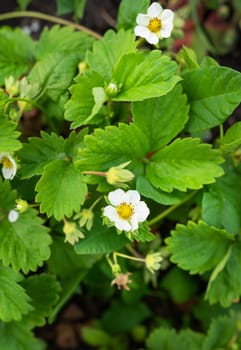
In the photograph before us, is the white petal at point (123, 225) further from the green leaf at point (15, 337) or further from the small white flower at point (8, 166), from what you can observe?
the green leaf at point (15, 337)

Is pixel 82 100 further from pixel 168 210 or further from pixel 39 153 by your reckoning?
pixel 168 210

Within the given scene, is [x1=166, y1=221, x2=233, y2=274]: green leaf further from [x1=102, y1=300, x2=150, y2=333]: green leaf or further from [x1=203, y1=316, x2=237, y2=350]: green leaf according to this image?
[x1=102, y1=300, x2=150, y2=333]: green leaf

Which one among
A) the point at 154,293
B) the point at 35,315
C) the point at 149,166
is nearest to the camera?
the point at 149,166

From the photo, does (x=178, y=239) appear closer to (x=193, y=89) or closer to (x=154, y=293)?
(x=193, y=89)

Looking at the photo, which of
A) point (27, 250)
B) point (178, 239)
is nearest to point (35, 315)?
point (27, 250)

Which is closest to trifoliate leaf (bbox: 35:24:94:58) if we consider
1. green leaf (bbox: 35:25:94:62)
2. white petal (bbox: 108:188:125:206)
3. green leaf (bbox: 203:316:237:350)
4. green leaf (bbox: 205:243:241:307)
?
green leaf (bbox: 35:25:94:62)

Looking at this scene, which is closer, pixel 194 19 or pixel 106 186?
pixel 106 186
